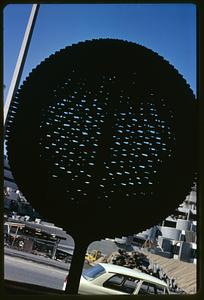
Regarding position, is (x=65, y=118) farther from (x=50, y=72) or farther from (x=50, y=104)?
(x=50, y=72)

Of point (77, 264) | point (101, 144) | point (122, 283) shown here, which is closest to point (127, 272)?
point (122, 283)

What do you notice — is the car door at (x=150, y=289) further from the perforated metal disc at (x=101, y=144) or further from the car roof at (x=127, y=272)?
the perforated metal disc at (x=101, y=144)

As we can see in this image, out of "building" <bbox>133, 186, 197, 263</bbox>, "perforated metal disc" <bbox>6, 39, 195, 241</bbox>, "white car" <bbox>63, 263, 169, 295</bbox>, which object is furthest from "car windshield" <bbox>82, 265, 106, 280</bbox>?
"building" <bbox>133, 186, 197, 263</bbox>

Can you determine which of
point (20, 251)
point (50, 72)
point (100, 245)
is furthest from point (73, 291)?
point (100, 245)

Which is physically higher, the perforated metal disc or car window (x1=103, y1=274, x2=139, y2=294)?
the perforated metal disc

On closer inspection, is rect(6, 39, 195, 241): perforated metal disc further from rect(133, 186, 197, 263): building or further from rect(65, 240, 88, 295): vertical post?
rect(133, 186, 197, 263): building

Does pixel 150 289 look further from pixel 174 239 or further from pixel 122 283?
pixel 174 239
